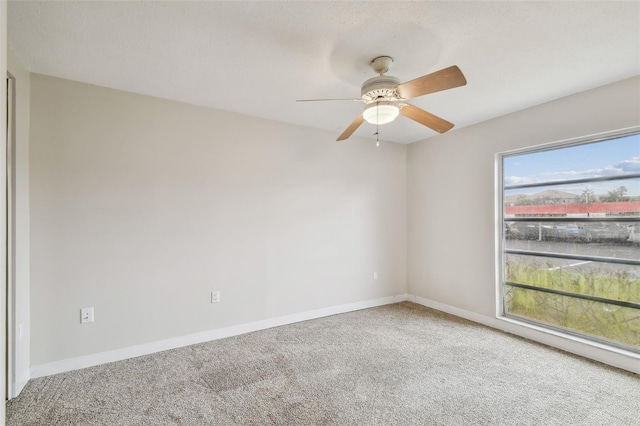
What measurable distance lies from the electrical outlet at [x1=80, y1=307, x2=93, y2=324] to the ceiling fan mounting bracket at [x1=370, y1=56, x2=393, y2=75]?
10.2ft

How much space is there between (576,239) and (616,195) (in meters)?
0.52

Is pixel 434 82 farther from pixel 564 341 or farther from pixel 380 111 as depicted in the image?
pixel 564 341

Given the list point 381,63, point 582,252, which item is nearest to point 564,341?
point 582,252

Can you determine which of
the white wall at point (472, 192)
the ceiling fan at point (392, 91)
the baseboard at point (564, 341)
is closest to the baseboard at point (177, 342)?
the white wall at point (472, 192)

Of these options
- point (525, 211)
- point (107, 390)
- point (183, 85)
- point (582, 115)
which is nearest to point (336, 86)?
point (183, 85)

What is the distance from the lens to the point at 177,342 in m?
3.05

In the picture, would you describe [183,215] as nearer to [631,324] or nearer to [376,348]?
[376,348]

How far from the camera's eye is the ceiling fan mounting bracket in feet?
7.45

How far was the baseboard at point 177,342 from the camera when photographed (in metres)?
2.55

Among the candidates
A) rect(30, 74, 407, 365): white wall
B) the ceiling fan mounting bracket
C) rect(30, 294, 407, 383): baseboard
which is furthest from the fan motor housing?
rect(30, 294, 407, 383): baseboard

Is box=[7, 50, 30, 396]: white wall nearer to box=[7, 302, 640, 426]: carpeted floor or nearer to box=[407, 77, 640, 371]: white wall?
box=[7, 302, 640, 426]: carpeted floor

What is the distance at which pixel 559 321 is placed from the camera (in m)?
3.20

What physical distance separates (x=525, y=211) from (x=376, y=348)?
7.41ft

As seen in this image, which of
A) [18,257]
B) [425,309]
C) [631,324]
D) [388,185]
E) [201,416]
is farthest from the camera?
[388,185]
